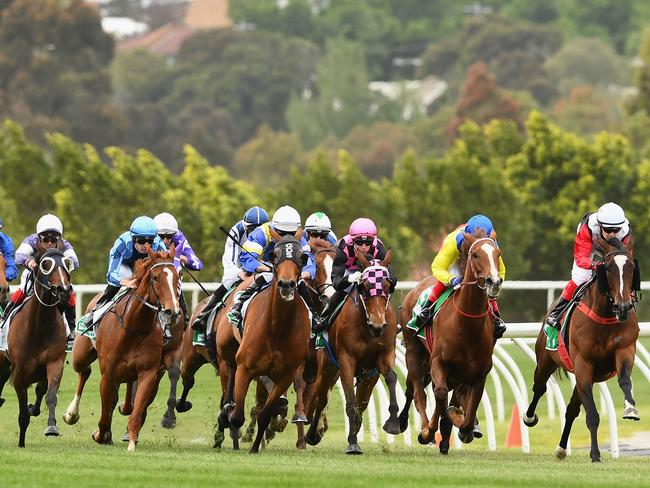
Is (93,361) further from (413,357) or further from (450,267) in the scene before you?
(450,267)

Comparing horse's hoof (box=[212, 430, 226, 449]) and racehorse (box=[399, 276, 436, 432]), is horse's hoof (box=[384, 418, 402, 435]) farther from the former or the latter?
horse's hoof (box=[212, 430, 226, 449])

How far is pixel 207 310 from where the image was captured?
15047 millimetres

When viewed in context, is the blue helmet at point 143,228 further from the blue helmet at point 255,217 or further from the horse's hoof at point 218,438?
the horse's hoof at point 218,438

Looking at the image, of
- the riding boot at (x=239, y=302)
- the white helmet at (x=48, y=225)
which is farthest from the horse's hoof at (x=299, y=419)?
the white helmet at (x=48, y=225)

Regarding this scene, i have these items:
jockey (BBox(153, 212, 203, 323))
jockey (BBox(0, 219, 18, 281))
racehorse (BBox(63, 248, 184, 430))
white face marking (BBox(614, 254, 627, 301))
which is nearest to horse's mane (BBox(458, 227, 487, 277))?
white face marking (BBox(614, 254, 627, 301))

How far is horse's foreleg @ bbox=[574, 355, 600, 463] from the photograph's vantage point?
1285cm

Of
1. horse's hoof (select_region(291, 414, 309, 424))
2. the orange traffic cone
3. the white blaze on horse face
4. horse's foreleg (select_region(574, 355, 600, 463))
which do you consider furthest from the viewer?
the orange traffic cone

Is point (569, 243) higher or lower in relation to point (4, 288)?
higher

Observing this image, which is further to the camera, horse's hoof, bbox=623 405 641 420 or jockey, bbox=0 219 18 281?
jockey, bbox=0 219 18 281

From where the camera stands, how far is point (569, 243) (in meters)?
36.4

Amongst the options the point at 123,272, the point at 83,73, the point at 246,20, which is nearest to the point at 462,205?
the point at 123,272

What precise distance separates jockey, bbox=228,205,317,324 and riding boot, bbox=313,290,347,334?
0.20 feet

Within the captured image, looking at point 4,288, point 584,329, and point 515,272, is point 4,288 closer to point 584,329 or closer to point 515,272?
point 584,329

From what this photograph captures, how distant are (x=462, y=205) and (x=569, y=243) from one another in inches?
134
